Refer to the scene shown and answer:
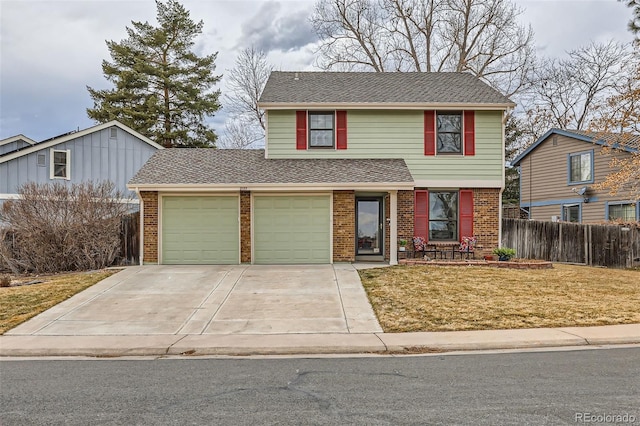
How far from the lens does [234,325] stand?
8250 mm

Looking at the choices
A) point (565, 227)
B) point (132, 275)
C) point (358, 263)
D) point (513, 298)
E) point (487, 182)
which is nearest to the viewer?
point (513, 298)

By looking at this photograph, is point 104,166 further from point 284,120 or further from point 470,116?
point 470,116

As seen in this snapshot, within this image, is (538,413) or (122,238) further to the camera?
(122,238)

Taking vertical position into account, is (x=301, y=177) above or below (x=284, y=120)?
below

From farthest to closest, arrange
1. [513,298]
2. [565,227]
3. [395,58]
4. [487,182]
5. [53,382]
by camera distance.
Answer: [395,58] → [565,227] → [487,182] → [513,298] → [53,382]

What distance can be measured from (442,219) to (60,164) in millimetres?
16478

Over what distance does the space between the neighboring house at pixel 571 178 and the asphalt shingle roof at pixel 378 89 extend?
18.9 ft

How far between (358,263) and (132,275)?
653 centimetres

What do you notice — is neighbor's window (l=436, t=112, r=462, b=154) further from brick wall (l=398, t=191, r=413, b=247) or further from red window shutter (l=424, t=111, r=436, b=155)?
brick wall (l=398, t=191, r=413, b=247)

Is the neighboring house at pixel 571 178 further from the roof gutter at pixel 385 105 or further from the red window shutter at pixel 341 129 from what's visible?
the red window shutter at pixel 341 129

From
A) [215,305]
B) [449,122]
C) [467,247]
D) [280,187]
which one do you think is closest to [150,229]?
[280,187]

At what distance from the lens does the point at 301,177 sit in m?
14.4

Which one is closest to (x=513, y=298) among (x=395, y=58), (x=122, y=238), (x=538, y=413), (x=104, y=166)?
(x=538, y=413)

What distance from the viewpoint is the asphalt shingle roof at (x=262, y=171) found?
14.2 metres
